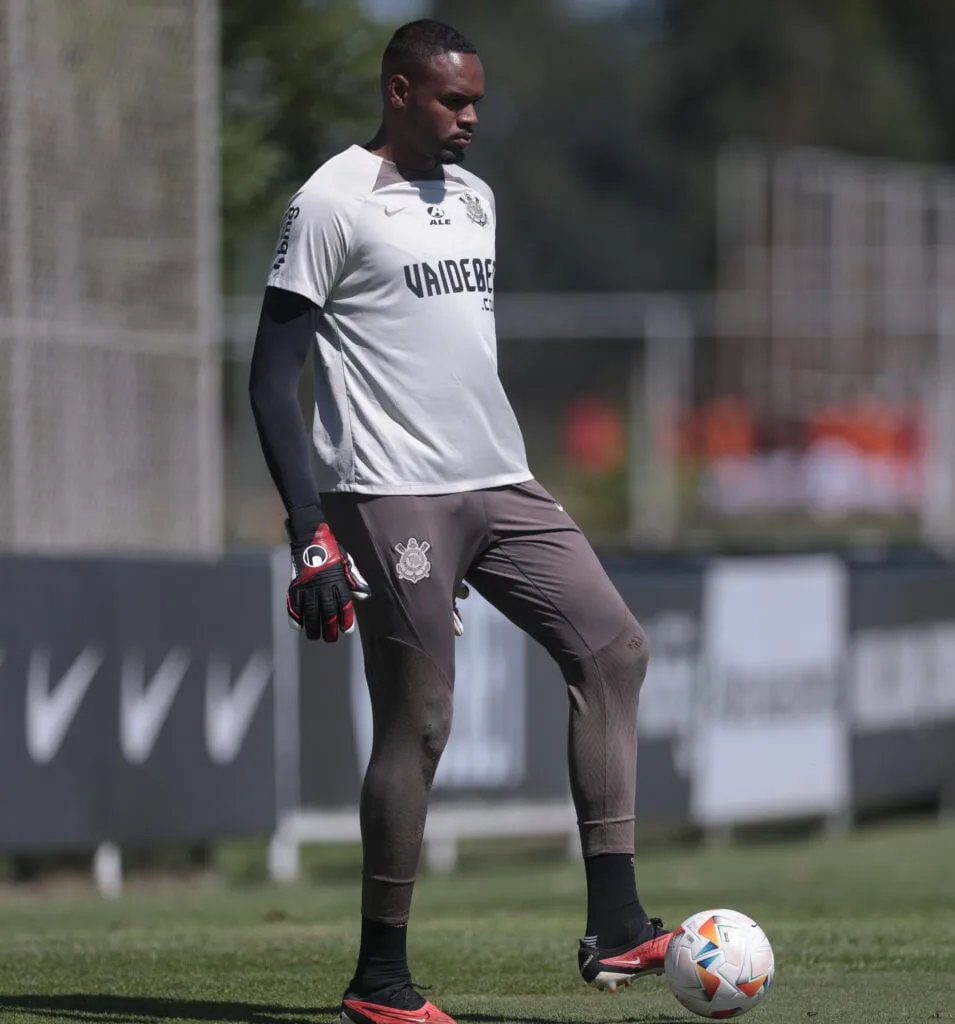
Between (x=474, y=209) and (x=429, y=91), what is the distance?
30 centimetres

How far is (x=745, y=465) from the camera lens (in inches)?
1270

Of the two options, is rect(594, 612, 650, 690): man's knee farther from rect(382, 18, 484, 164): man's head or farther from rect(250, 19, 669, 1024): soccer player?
rect(382, 18, 484, 164): man's head

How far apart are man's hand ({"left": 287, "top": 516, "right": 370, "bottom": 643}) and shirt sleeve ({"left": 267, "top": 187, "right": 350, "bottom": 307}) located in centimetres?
56

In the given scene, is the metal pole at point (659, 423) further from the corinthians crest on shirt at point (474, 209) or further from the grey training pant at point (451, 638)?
the corinthians crest on shirt at point (474, 209)

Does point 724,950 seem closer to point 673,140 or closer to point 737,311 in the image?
point 737,311

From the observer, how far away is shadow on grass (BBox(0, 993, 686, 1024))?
544cm

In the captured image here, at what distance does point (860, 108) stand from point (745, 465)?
116ft

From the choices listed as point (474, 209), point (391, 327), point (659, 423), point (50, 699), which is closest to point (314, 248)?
point (391, 327)

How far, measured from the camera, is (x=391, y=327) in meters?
5.23

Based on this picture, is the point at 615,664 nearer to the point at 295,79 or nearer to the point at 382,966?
the point at 382,966

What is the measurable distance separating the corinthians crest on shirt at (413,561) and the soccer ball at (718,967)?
105cm

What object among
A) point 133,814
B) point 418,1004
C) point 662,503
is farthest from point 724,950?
point 662,503

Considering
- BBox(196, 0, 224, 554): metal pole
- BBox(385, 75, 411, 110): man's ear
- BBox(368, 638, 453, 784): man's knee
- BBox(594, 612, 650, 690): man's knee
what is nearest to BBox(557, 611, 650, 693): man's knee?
BBox(594, 612, 650, 690): man's knee

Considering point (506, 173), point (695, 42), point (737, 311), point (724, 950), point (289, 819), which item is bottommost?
point (289, 819)
